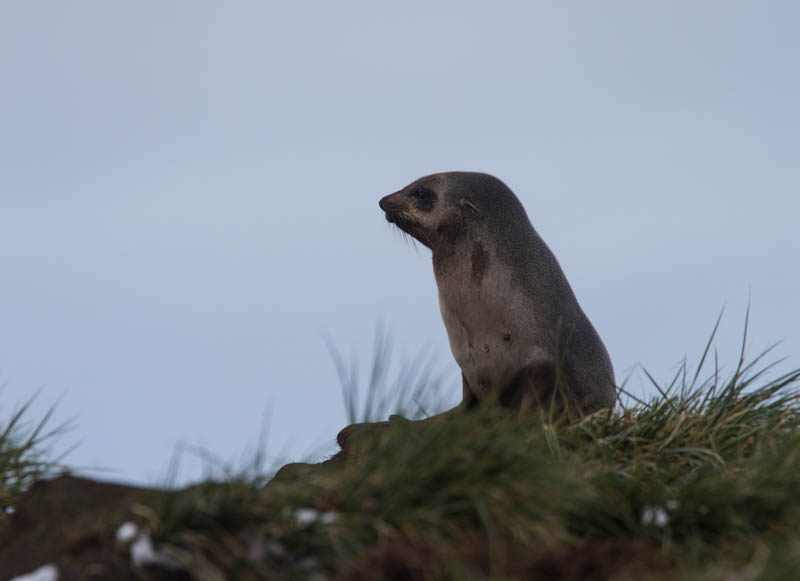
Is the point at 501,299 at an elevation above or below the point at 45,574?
above

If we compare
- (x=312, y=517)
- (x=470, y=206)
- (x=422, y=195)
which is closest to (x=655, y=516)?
(x=312, y=517)

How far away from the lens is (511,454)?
4340 mm

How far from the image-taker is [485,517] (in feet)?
13.3

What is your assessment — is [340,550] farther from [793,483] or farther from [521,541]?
[793,483]

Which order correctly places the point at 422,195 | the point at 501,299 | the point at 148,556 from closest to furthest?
1. the point at 148,556
2. the point at 501,299
3. the point at 422,195

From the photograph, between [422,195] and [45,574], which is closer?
[45,574]

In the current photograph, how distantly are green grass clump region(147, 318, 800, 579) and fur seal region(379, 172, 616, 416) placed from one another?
182 cm

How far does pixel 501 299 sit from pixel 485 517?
10.6ft

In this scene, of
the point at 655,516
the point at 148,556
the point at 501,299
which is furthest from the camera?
the point at 501,299

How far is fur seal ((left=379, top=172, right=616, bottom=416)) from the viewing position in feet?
23.2

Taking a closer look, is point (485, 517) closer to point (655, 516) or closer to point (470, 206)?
point (655, 516)

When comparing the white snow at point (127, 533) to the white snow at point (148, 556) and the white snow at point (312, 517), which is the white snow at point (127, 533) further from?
the white snow at point (312, 517)

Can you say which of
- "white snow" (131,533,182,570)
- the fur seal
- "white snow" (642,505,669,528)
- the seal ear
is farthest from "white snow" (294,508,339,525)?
the seal ear

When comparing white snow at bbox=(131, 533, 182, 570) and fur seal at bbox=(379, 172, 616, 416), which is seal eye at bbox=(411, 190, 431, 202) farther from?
white snow at bbox=(131, 533, 182, 570)
